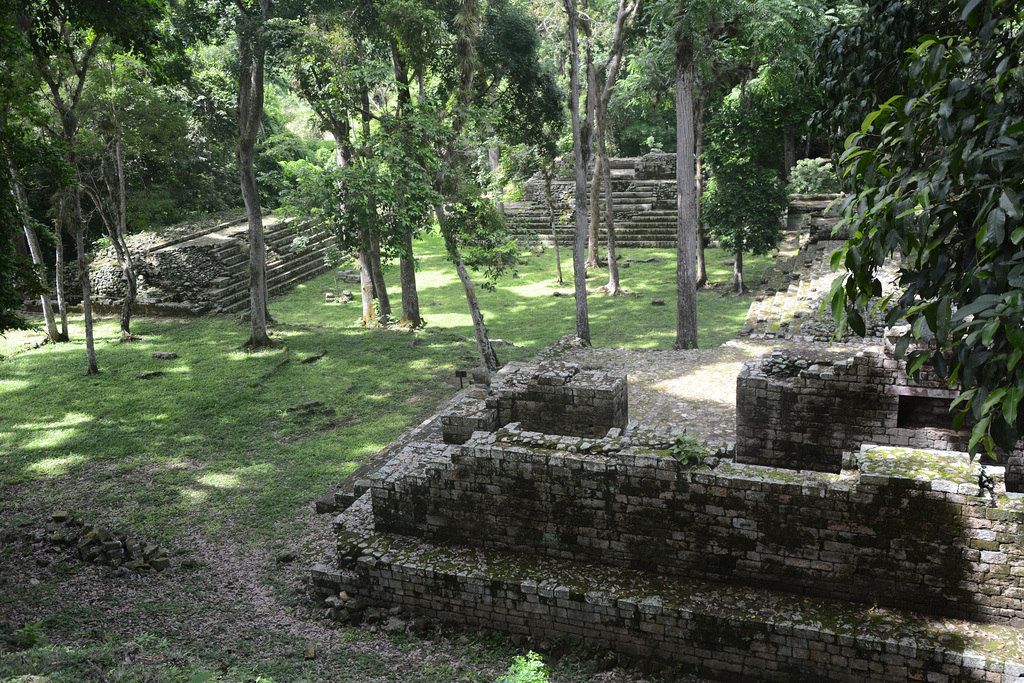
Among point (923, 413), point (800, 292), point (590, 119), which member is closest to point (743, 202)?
point (800, 292)

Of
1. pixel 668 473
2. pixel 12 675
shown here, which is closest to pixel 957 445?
pixel 668 473

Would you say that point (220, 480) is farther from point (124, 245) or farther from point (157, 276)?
point (157, 276)

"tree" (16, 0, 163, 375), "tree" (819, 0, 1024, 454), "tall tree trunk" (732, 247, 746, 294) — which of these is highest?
"tree" (16, 0, 163, 375)

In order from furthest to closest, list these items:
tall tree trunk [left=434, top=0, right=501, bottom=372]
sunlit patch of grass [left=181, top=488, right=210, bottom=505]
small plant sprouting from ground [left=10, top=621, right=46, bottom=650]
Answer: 1. tall tree trunk [left=434, top=0, right=501, bottom=372]
2. sunlit patch of grass [left=181, top=488, right=210, bottom=505]
3. small plant sprouting from ground [left=10, top=621, right=46, bottom=650]

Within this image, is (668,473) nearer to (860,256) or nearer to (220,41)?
(860,256)

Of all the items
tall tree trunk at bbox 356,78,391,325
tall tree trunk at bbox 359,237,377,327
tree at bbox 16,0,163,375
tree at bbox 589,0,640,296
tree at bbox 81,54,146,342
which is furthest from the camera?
tall tree trunk at bbox 359,237,377,327

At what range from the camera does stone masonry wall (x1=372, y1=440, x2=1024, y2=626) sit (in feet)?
15.8

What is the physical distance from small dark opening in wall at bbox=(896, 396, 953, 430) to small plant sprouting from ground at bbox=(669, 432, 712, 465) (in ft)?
8.52

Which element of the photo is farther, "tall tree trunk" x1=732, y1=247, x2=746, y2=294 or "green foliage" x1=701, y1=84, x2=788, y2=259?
"tall tree trunk" x1=732, y1=247, x2=746, y2=294

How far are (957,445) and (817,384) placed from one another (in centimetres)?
139

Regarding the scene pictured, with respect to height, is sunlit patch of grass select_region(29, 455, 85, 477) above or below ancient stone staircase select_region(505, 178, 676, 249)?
below

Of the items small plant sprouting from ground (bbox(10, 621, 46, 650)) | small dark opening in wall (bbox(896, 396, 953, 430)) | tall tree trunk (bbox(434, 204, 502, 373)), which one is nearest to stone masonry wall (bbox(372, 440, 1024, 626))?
small dark opening in wall (bbox(896, 396, 953, 430))

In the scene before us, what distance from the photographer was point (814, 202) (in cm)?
2453

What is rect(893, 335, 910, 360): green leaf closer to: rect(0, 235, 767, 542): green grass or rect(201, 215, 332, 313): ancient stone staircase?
rect(0, 235, 767, 542): green grass
